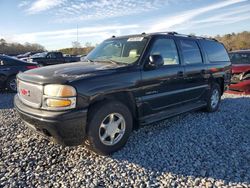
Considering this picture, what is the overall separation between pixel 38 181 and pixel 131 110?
1740 millimetres

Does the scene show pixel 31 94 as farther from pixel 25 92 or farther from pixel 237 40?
pixel 237 40

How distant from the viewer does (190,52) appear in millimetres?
5367

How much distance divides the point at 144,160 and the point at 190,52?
283 centimetres

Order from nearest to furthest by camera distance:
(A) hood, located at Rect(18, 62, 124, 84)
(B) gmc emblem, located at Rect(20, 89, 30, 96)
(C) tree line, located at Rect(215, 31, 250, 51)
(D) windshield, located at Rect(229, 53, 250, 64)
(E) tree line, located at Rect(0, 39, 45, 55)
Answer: (A) hood, located at Rect(18, 62, 124, 84) → (B) gmc emblem, located at Rect(20, 89, 30, 96) → (D) windshield, located at Rect(229, 53, 250, 64) → (C) tree line, located at Rect(215, 31, 250, 51) → (E) tree line, located at Rect(0, 39, 45, 55)

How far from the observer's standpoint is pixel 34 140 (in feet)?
13.9

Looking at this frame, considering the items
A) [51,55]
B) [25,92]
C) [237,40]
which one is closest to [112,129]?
[25,92]

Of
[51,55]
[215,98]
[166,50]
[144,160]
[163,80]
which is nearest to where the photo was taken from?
[144,160]

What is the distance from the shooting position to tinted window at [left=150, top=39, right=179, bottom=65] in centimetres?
446

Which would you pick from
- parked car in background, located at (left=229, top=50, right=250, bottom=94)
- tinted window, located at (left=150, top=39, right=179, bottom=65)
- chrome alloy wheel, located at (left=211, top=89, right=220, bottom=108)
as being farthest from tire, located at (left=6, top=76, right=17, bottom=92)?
parked car in background, located at (left=229, top=50, right=250, bottom=94)

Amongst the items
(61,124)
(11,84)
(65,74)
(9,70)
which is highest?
(65,74)

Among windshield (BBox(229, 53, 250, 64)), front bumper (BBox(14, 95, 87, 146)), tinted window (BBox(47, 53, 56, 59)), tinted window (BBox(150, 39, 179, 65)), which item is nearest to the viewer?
front bumper (BBox(14, 95, 87, 146))

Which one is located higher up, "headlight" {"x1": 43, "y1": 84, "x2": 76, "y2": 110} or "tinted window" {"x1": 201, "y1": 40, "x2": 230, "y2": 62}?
"tinted window" {"x1": 201, "y1": 40, "x2": 230, "y2": 62}

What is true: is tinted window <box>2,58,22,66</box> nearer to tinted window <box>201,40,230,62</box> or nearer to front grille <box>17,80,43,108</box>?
front grille <box>17,80,43,108</box>

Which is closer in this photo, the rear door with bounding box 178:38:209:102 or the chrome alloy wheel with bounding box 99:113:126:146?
the chrome alloy wheel with bounding box 99:113:126:146
